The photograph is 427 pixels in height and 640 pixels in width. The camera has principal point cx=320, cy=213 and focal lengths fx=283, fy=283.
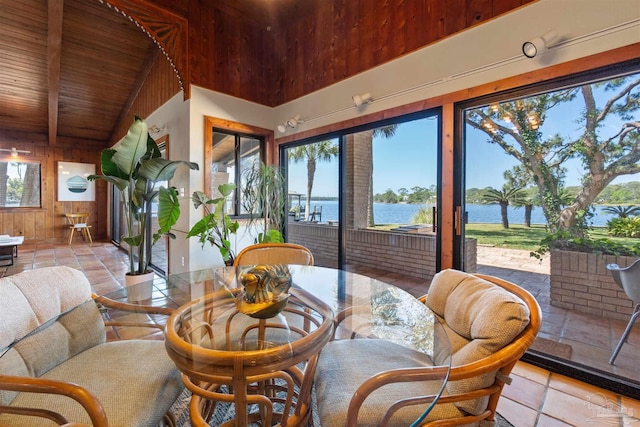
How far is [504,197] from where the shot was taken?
96.0 inches

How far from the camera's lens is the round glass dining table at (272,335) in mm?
960

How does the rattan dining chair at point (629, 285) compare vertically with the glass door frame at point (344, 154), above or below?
below

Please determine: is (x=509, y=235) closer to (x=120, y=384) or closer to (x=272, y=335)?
(x=272, y=335)

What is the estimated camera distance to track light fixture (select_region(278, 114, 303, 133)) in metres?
4.01

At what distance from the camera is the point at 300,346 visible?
103cm

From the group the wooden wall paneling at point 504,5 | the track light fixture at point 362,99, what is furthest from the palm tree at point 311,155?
the wooden wall paneling at point 504,5

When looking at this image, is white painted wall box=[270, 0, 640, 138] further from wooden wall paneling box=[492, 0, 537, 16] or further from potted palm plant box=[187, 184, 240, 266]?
potted palm plant box=[187, 184, 240, 266]

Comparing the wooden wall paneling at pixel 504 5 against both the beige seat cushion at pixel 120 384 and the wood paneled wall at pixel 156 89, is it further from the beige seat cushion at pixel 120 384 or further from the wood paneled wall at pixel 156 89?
the wood paneled wall at pixel 156 89

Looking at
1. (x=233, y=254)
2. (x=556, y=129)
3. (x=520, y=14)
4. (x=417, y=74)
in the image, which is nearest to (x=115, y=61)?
(x=233, y=254)

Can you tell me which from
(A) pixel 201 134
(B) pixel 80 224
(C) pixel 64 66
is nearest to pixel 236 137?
(A) pixel 201 134

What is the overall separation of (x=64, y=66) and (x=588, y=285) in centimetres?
811

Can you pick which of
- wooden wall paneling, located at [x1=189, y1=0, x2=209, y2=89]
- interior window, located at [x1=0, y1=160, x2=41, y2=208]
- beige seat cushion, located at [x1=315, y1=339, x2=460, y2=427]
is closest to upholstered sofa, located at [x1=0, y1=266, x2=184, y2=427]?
beige seat cushion, located at [x1=315, y1=339, x2=460, y2=427]

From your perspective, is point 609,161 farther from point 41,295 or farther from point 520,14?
point 41,295

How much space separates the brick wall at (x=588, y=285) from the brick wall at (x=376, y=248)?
1.77m
